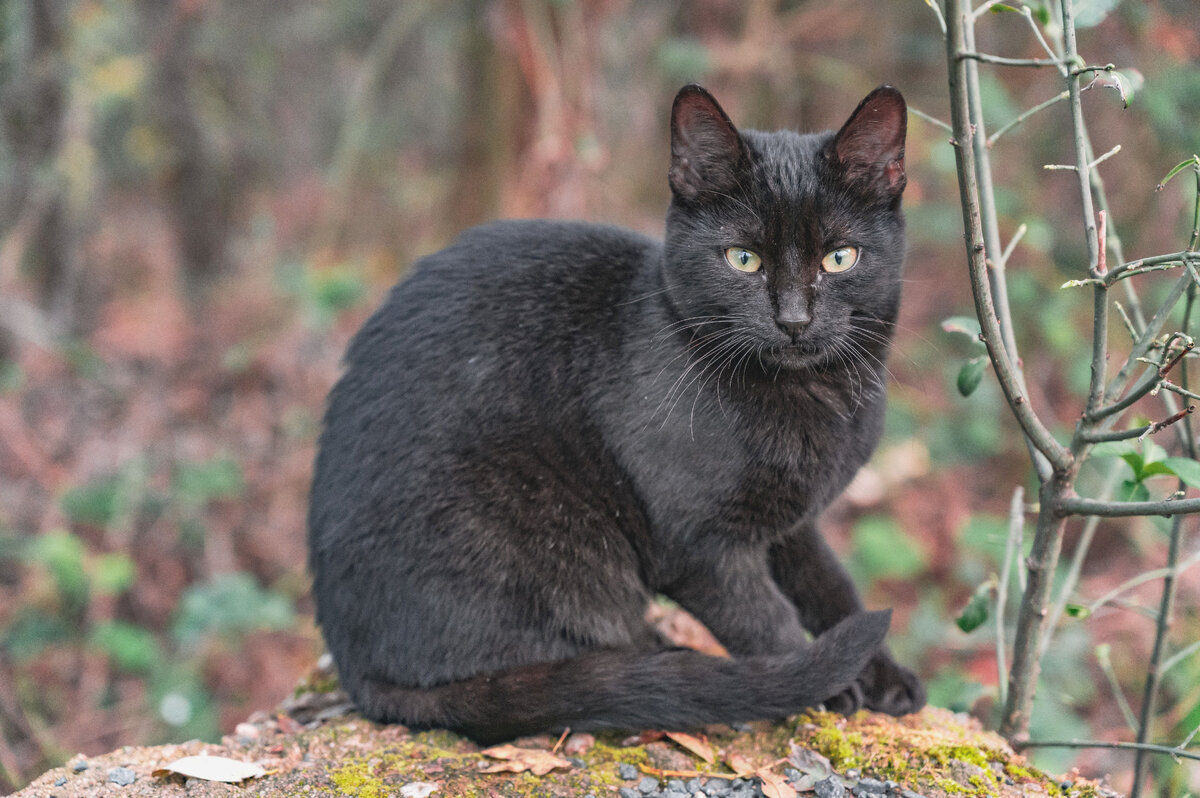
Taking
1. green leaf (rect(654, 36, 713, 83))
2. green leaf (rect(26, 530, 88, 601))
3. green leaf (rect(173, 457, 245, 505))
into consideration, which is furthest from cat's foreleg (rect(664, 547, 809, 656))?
green leaf (rect(654, 36, 713, 83))

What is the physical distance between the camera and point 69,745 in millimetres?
3594

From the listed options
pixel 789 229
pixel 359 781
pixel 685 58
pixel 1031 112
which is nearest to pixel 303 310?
pixel 685 58

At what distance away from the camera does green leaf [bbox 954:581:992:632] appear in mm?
2121

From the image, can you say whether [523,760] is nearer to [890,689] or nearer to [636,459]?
[636,459]

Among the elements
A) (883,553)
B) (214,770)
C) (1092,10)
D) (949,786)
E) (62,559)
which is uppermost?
(1092,10)

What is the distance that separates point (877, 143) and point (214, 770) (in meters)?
2.04

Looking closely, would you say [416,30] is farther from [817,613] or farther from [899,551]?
[817,613]

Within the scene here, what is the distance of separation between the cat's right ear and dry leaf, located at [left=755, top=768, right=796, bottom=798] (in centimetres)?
134

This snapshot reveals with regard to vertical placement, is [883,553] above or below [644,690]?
below

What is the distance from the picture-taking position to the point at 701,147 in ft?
7.02

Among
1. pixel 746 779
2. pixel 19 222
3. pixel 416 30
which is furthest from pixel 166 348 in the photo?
pixel 746 779

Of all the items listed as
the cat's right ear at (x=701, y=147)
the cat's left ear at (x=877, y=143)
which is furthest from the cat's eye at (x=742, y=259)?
the cat's left ear at (x=877, y=143)

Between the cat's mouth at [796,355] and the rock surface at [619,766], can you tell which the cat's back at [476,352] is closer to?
the cat's mouth at [796,355]

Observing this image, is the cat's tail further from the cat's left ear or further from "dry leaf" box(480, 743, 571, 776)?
the cat's left ear
